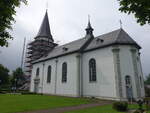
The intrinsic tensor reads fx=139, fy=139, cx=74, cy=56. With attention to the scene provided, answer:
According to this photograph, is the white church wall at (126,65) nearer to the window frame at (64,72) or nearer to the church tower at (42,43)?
the window frame at (64,72)

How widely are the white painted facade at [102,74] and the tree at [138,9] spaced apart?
14.3 meters

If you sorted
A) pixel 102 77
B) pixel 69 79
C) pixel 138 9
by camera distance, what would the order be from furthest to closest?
pixel 69 79, pixel 102 77, pixel 138 9

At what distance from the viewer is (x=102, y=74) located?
22391 millimetres

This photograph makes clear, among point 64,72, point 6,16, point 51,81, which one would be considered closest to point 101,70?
point 64,72

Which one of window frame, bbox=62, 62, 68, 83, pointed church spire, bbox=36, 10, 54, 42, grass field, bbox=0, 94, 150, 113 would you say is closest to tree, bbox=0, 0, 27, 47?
grass field, bbox=0, 94, 150, 113

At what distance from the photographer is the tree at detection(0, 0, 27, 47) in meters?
5.56

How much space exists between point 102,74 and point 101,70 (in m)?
0.71

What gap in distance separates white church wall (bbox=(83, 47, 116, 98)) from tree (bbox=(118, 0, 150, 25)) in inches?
574

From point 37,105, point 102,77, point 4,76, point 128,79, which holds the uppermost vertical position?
point 4,76

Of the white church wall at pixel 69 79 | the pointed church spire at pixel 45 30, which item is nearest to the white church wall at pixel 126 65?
the white church wall at pixel 69 79

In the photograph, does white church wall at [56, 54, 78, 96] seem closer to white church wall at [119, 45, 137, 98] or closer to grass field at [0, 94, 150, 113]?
grass field at [0, 94, 150, 113]

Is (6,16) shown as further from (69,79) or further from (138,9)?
(69,79)

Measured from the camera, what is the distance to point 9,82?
59125mm

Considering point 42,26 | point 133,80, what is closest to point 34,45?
point 42,26
